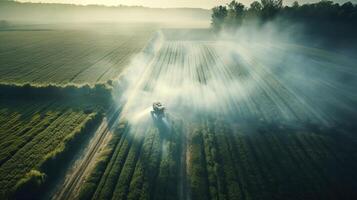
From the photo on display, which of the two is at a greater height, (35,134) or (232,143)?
(35,134)

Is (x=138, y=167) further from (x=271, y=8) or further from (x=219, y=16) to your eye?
(x=219, y=16)

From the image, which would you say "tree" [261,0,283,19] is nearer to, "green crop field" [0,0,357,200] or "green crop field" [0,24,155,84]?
"green crop field" [0,0,357,200]

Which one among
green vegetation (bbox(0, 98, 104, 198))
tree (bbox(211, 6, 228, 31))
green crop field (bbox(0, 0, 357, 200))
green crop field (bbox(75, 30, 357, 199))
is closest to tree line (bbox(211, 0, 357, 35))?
tree (bbox(211, 6, 228, 31))

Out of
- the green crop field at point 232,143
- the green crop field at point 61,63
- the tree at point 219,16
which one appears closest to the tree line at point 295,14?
the tree at point 219,16

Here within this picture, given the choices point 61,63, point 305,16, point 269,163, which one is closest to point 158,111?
point 269,163

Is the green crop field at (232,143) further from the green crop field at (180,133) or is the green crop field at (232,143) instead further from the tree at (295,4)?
the tree at (295,4)
